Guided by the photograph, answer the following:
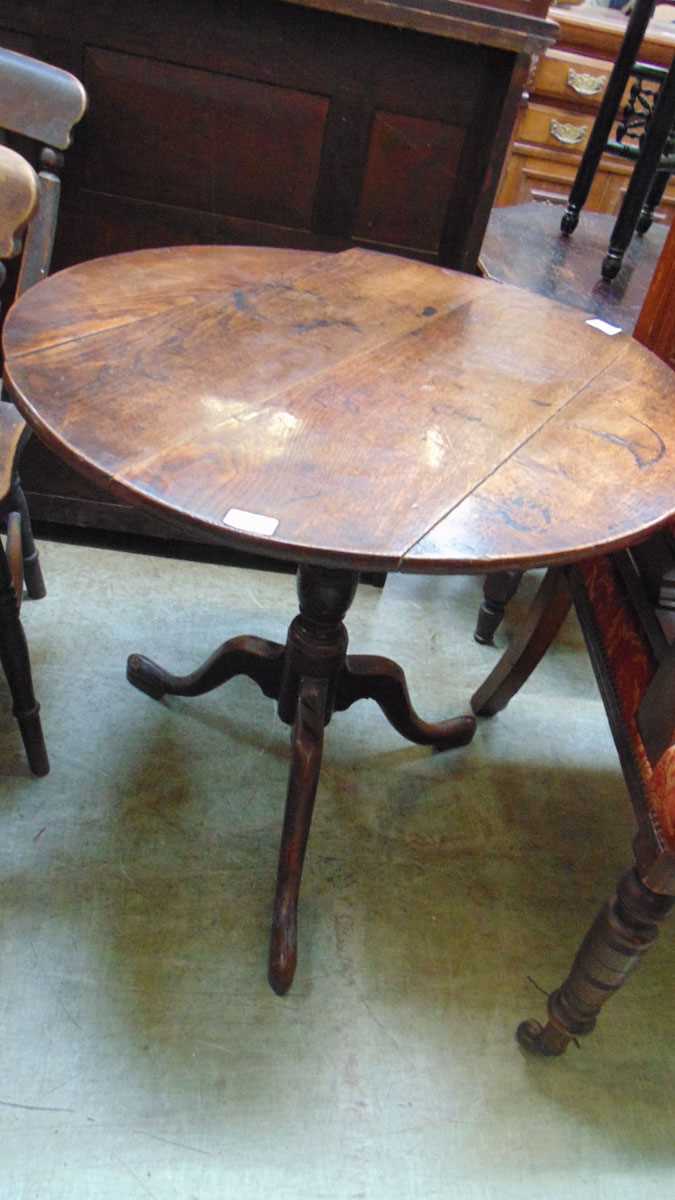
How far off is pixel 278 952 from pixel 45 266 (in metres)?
1.14

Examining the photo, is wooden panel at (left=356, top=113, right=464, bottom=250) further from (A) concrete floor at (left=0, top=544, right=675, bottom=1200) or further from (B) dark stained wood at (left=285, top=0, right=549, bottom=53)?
(A) concrete floor at (left=0, top=544, right=675, bottom=1200)

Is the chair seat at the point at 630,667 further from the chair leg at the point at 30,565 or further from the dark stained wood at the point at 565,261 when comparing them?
the chair leg at the point at 30,565

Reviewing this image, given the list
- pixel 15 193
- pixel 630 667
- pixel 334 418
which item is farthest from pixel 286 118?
pixel 630 667

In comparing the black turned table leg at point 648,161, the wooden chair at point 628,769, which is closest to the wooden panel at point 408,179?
the black turned table leg at point 648,161

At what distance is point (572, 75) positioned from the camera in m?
3.59

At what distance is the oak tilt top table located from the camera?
81 cm

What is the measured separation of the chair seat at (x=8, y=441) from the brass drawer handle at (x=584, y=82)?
3.30 metres

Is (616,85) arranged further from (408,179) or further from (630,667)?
(630,667)

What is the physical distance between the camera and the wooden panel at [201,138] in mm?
1583

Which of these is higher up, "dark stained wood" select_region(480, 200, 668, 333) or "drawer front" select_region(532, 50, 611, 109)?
"drawer front" select_region(532, 50, 611, 109)

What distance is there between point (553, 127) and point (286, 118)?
2.62 m

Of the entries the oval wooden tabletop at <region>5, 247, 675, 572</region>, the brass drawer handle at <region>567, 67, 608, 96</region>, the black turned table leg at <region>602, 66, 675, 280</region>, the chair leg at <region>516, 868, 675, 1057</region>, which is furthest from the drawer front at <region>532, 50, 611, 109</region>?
the chair leg at <region>516, 868, 675, 1057</region>

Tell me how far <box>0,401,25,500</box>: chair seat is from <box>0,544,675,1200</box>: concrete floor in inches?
20.8

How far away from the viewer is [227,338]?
1078 mm
